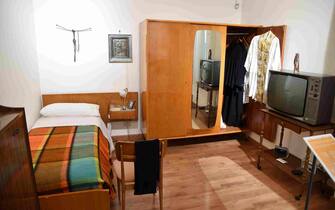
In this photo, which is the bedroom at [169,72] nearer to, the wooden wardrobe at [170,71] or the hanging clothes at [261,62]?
the wooden wardrobe at [170,71]

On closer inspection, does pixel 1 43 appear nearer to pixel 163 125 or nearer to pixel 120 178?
pixel 120 178

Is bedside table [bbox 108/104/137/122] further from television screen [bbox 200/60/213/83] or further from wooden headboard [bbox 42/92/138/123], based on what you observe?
television screen [bbox 200/60/213/83]

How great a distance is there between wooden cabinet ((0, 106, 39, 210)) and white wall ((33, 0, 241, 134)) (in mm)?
2385

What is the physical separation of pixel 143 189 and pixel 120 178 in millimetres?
254

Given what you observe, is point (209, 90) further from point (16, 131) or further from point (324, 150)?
point (16, 131)

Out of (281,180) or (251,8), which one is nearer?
(281,180)

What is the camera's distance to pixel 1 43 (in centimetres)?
243

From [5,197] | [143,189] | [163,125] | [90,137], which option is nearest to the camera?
[5,197]

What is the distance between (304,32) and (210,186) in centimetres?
217

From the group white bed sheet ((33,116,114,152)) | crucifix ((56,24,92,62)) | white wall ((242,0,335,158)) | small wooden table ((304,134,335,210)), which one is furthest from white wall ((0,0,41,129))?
white wall ((242,0,335,158))

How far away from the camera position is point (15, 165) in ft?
4.33

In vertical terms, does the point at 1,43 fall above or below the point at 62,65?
above

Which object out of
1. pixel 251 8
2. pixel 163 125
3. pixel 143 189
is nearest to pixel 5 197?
pixel 143 189

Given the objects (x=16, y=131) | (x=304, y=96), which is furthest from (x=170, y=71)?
(x=16, y=131)
